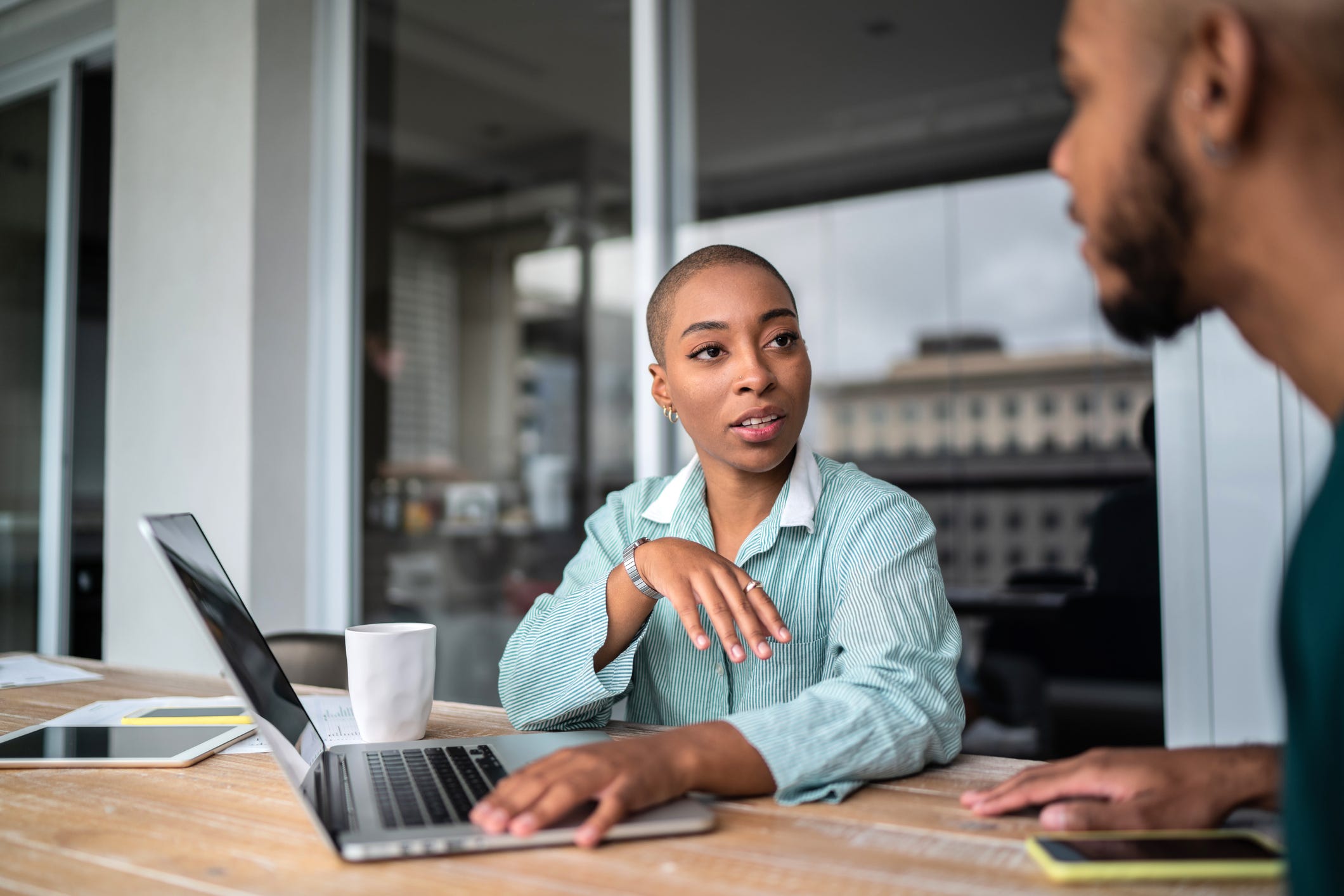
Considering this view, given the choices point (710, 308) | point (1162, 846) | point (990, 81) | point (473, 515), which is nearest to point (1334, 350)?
point (1162, 846)

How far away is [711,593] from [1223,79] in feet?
1.96

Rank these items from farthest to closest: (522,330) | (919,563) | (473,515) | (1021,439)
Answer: (1021,439)
(522,330)
(473,515)
(919,563)

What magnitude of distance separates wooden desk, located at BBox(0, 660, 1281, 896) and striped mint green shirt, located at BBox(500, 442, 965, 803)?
5cm

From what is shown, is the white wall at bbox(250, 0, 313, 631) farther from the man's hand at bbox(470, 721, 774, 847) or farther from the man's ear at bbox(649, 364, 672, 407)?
the man's hand at bbox(470, 721, 774, 847)

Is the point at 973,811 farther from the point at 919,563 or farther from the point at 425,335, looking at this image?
the point at 425,335

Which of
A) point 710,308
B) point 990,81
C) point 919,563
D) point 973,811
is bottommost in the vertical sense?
point 973,811

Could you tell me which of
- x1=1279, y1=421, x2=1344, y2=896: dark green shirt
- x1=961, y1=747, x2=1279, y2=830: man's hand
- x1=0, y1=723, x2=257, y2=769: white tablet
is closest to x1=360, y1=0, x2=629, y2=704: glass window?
x1=0, y1=723, x2=257, y2=769: white tablet

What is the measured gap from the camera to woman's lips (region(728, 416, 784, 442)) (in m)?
1.23

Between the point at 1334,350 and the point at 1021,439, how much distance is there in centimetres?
547

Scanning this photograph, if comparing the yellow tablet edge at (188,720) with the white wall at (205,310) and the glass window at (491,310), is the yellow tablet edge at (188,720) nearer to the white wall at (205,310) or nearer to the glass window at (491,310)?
the white wall at (205,310)

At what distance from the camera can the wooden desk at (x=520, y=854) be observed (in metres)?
0.67

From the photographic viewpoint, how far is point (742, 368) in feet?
4.01

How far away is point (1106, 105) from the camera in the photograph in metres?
0.66

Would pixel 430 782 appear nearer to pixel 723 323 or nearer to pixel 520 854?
pixel 520 854
